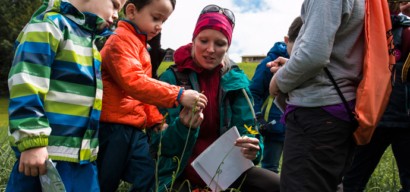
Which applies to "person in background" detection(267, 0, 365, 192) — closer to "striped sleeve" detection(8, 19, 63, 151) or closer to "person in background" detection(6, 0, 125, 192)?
"person in background" detection(6, 0, 125, 192)

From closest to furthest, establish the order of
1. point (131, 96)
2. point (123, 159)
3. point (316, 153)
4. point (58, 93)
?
point (316, 153) < point (58, 93) < point (131, 96) < point (123, 159)

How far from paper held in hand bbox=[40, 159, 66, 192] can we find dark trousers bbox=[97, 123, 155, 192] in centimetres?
67

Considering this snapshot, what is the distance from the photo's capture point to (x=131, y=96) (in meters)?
2.34

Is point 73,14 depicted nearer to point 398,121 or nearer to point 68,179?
point 68,179

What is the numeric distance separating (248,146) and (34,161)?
1124 mm

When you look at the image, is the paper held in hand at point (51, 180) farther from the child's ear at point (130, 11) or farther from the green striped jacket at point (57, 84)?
the child's ear at point (130, 11)

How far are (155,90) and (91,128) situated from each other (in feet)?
1.33

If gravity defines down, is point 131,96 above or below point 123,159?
above

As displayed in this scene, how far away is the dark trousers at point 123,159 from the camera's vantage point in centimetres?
245

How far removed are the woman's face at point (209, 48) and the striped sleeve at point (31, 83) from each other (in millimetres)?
971

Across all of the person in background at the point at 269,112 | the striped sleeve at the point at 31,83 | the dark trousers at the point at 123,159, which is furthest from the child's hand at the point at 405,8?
the striped sleeve at the point at 31,83

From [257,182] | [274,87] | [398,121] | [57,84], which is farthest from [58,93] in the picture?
[398,121]

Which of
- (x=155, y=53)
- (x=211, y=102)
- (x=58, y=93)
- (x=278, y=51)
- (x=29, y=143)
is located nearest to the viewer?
(x=29, y=143)

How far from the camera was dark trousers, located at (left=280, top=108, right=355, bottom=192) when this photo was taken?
181 cm
